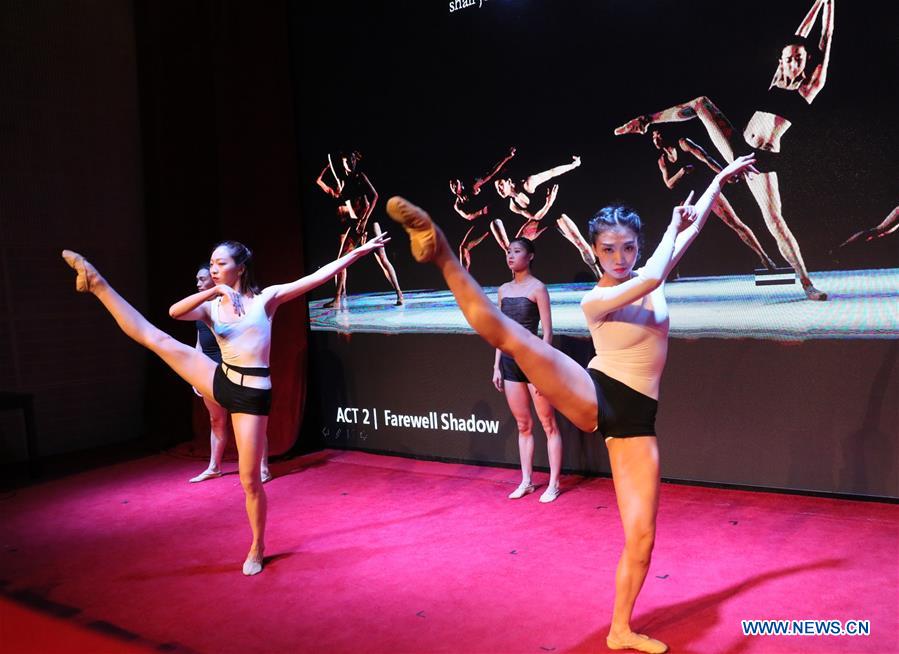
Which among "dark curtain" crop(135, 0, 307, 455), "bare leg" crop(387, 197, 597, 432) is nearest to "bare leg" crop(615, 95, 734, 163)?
"bare leg" crop(387, 197, 597, 432)

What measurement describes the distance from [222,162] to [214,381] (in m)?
3.26

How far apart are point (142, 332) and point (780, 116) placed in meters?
3.75

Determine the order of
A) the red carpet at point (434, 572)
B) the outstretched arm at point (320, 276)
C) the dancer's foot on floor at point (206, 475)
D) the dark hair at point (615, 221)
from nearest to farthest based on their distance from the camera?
the dark hair at point (615, 221)
the red carpet at point (434, 572)
the outstretched arm at point (320, 276)
the dancer's foot on floor at point (206, 475)

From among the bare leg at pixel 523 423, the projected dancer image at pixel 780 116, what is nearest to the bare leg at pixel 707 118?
the projected dancer image at pixel 780 116

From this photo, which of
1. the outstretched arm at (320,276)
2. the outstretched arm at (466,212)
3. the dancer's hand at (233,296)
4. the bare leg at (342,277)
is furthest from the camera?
the bare leg at (342,277)

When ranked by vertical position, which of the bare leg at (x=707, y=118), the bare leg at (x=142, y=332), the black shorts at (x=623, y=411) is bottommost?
the black shorts at (x=623, y=411)

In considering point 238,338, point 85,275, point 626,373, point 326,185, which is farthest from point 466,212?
point 626,373

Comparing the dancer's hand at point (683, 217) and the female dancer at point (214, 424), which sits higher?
the dancer's hand at point (683, 217)

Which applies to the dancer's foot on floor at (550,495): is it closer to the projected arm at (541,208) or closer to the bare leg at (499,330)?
the projected arm at (541,208)

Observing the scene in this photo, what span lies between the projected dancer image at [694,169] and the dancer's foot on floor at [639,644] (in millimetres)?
2586

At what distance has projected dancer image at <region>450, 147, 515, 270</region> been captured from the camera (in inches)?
215

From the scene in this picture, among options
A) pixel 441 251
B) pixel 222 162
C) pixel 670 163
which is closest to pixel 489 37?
pixel 670 163

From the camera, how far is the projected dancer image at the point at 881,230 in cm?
402

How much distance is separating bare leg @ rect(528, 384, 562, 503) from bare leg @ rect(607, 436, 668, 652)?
6.67 feet
